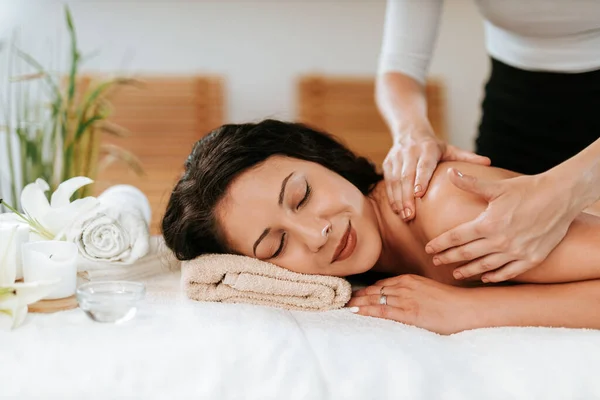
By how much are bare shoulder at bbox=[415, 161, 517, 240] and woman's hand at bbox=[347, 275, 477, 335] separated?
130mm

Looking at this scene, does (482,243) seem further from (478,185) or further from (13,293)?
(13,293)

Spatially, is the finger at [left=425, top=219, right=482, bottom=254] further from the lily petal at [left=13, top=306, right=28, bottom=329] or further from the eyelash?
the lily petal at [left=13, top=306, right=28, bottom=329]

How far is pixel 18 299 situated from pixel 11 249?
0.46 ft

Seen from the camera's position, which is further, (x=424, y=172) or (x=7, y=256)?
(x=424, y=172)

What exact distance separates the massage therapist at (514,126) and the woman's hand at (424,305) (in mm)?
65

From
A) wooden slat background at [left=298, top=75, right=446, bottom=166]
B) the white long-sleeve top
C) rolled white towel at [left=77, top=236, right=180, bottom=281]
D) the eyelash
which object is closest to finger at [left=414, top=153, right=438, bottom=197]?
the eyelash

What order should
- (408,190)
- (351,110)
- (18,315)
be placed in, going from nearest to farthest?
(18,315) < (408,190) < (351,110)

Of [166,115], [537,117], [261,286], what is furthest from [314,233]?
[166,115]

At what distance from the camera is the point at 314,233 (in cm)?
147

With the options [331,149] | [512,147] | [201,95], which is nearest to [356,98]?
[201,95]

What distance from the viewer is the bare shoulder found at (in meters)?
1.44

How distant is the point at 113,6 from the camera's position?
13.5 feet

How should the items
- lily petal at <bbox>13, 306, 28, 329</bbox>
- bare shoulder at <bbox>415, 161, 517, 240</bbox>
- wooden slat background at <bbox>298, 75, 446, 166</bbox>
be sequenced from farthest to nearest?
wooden slat background at <bbox>298, 75, 446, 166</bbox>
bare shoulder at <bbox>415, 161, 517, 240</bbox>
lily petal at <bbox>13, 306, 28, 329</bbox>

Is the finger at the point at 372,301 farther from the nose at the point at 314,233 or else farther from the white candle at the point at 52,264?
the white candle at the point at 52,264
